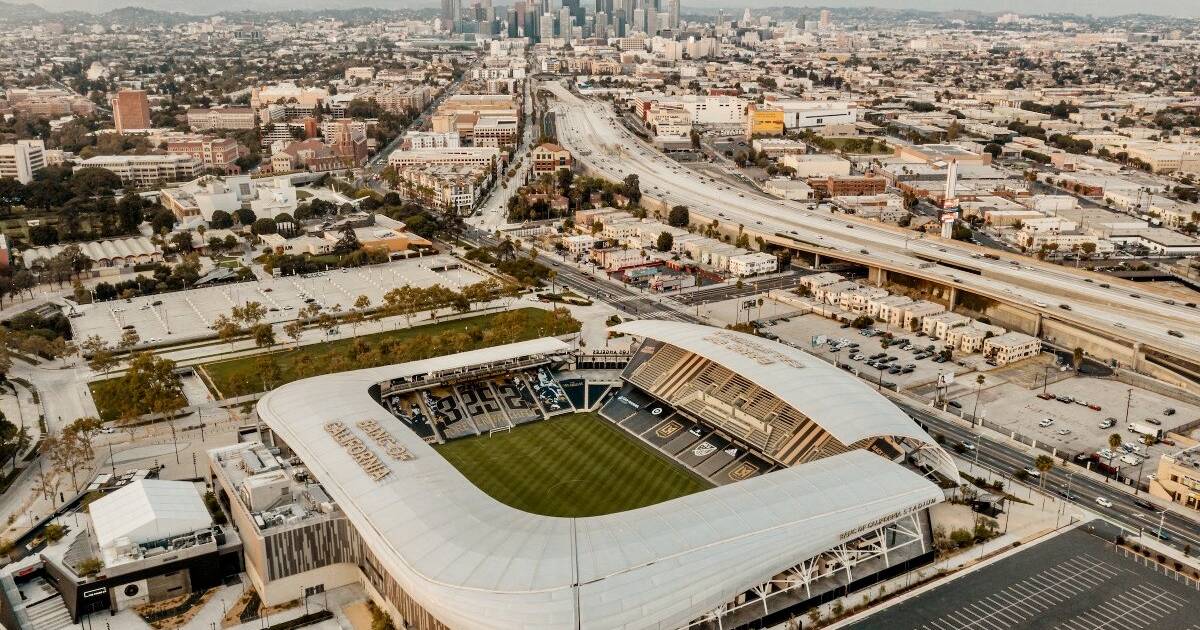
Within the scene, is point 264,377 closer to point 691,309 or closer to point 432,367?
point 432,367

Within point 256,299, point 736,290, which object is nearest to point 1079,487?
point 736,290

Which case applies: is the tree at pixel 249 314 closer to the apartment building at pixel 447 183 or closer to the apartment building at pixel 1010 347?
the apartment building at pixel 447 183

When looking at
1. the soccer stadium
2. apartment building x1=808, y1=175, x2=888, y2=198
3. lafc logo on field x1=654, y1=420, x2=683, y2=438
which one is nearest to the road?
the soccer stadium

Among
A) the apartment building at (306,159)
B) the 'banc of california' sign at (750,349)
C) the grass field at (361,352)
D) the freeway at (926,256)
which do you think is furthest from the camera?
the apartment building at (306,159)

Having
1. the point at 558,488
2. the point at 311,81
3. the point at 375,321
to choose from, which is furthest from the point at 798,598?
the point at 311,81

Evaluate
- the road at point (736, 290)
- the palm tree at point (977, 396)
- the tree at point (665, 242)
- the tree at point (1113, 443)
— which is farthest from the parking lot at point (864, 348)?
the tree at point (665, 242)
